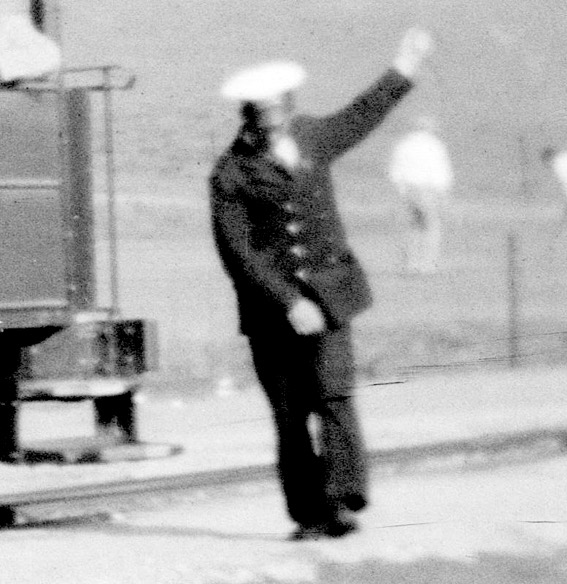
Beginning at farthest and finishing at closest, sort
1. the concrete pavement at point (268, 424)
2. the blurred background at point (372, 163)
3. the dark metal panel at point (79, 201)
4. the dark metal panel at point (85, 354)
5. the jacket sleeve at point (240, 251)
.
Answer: the blurred background at point (372, 163) < the concrete pavement at point (268, 424) < the dark metal panel at point (79, 201) < the dark metal panel at point (85, 354) < the jacket sleeve at point (240, 251)

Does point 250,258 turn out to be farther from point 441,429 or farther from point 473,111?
point 473,111

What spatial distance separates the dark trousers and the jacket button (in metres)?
0.31

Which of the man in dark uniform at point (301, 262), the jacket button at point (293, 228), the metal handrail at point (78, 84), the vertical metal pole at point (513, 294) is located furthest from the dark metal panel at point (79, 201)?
the vertical metal pole at point (513, 294)

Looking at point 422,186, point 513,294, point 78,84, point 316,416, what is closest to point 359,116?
point 316,416

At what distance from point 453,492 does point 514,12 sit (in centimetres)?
269

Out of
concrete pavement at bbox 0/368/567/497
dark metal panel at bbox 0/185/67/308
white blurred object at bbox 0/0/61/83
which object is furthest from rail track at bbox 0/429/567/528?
white blurred object at bbox 0/0/61/83

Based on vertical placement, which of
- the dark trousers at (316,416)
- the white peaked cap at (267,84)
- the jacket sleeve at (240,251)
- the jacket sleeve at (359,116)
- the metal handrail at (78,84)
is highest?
the metal handrail at (78,84)

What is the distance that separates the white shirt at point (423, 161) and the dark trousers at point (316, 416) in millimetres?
3956

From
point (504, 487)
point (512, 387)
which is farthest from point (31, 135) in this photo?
point (512, 387)

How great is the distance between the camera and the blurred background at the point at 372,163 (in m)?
6.91

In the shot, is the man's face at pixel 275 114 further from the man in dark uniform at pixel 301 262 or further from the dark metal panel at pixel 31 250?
the dark metal panel at pixel 31 250

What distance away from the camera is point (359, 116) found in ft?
14.8

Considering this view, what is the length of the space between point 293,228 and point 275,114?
1.22 feet

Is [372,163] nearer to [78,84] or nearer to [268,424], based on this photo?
[268,424]
